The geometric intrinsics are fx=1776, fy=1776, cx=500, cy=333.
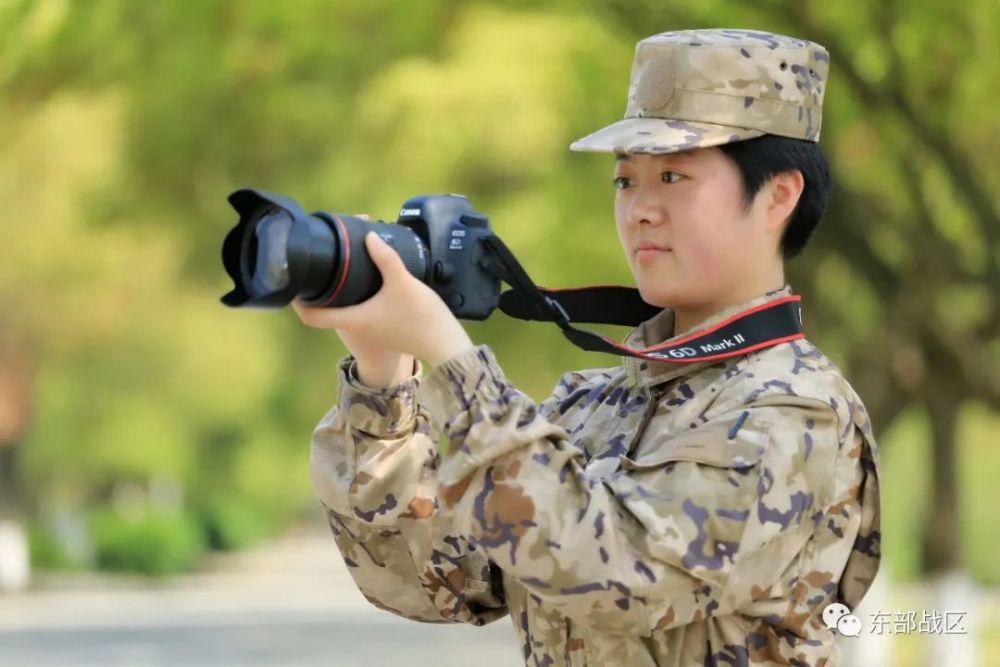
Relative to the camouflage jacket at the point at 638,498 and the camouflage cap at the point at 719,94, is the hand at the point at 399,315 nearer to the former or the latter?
the camouflage jacket at the point at 638,498

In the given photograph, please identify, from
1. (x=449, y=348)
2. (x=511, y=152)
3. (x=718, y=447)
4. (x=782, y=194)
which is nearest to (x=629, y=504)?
(x=718, y=447)

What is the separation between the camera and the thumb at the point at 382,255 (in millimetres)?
1899

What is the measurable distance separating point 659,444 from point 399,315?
0.36m

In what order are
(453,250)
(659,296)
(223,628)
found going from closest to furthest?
1. (453,250)
2. (659,296)
3. (223,628)

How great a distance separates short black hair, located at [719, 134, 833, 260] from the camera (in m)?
2.11

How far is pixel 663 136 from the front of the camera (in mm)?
2061

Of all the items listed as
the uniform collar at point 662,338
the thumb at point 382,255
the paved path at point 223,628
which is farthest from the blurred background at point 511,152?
the thumb at point 382,255

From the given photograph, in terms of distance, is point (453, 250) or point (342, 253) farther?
point (453, 250)

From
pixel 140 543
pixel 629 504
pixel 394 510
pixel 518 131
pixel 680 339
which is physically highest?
pixel 680 339

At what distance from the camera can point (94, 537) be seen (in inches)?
976

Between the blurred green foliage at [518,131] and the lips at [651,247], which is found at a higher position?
the lips at [651,247]

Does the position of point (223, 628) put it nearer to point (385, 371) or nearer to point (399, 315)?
point (385, 371)

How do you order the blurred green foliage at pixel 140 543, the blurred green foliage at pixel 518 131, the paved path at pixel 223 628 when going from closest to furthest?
the blurred green foliage at pixel 518 131 < the paved path at pixel 223 628 < the blurred green foliage at pixel 140 543

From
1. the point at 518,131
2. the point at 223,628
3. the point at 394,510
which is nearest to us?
the point at 394,510
